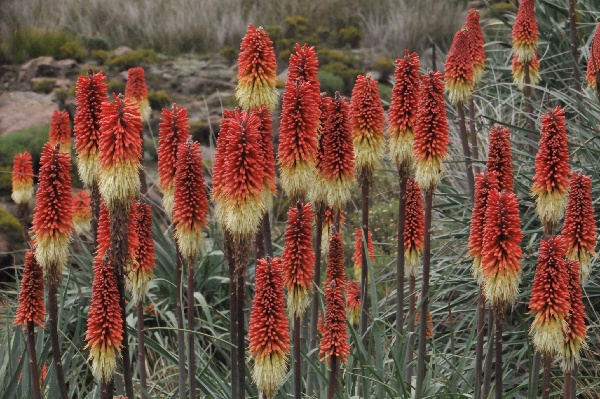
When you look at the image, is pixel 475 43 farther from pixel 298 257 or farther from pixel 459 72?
pixel 298 257

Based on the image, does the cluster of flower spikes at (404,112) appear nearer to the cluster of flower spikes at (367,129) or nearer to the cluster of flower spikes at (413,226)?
the cluster of flower spikes at (367,129)

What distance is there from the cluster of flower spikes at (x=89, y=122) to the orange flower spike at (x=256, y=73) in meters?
0.80

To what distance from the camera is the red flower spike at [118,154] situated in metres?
4.55

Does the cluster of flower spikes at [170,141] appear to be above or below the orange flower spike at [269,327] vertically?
above

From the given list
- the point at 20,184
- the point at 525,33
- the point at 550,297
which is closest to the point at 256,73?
the point at 550,297

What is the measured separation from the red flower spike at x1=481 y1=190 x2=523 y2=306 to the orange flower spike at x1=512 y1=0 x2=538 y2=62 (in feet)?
11.8

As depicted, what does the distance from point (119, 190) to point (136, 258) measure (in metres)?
0.94

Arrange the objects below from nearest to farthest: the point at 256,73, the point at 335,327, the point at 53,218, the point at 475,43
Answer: the point at 335,327
the point at 53,218
the point at 256,73
the point at 475,43

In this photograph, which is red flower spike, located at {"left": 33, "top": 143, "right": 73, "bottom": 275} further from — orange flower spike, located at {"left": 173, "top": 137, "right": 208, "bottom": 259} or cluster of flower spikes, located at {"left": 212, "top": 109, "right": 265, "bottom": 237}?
cluster of flower spikes, located at {"left": 212, "top": 109, "right": 265, "bottom": 237}

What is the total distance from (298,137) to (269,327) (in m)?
1.08

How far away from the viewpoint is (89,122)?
4.96m

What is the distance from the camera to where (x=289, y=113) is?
16.0ft

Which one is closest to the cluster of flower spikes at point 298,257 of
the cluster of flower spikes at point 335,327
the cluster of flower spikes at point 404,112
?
the cluster of flower spikes at point 335,327

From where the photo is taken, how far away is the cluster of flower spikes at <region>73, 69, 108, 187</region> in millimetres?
4902
